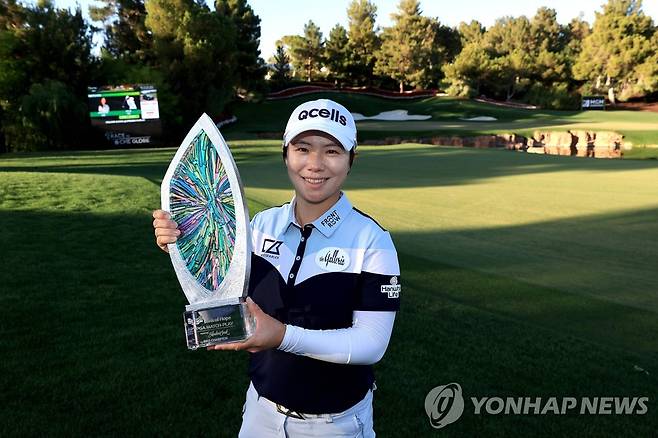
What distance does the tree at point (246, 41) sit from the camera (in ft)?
178

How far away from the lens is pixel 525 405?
3461mm

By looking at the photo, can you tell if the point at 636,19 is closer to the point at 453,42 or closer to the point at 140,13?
the point at 453,42

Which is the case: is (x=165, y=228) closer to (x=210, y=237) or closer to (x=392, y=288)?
(x=210, y=237)

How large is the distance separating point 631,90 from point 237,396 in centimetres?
7197

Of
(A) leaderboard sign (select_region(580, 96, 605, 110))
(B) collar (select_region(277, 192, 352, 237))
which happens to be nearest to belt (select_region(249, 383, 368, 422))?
(B) collar (select_region(277, 192, 352, 237))

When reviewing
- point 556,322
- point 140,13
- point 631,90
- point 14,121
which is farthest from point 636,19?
point 556,322

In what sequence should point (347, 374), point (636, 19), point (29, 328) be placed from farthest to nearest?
point (636, 19)
point (29, 328)
point (347, 374)

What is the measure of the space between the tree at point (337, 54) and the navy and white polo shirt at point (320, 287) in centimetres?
7324

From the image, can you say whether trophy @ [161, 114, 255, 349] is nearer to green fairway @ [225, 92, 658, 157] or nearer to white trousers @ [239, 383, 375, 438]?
white trousers @ [239, 383, 375, 438]

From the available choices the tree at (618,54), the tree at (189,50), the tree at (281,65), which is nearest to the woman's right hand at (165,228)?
the tree at (189,50)

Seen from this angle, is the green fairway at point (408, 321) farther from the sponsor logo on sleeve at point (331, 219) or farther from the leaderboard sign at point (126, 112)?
the leaderboard sign at point (126, 112)

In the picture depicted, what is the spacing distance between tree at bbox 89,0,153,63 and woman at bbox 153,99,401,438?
46194 mm

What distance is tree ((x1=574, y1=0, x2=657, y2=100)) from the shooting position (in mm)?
60750

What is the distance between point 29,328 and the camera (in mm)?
4328
